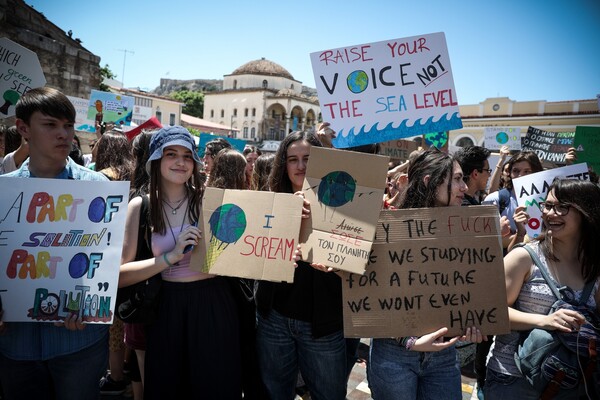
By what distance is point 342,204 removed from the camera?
2027 mm

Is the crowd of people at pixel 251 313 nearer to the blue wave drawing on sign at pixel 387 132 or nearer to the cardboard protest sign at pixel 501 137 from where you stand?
the blue wave drawing on sign at pixel 387 132

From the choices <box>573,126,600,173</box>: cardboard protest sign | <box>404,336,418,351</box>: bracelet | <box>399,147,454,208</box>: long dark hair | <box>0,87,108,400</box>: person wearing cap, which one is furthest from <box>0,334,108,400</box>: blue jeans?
<box>573,126,600,173</box>: cardboard protest sign

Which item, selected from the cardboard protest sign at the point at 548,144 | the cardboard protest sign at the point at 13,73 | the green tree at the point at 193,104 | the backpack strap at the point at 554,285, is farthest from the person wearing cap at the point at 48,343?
the green tree at the point at 193,104

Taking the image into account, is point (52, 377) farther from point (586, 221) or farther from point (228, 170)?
point (586, 221)

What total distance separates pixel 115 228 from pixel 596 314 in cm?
259

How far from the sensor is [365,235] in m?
1.97

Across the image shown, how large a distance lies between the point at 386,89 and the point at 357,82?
232 mm

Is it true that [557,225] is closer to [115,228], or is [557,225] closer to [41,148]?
[115,228]

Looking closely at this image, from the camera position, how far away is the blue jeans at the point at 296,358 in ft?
7.44

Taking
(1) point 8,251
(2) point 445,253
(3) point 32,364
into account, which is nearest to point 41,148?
(1) point 8,251

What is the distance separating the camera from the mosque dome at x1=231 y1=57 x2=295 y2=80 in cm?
7362

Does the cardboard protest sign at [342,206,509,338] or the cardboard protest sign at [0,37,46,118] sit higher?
the cardboard protest sign at [0,37,46,118]

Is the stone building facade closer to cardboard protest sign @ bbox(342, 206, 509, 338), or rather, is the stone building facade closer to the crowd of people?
the crowd of people

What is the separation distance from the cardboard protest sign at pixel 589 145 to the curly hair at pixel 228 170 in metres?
5.11
